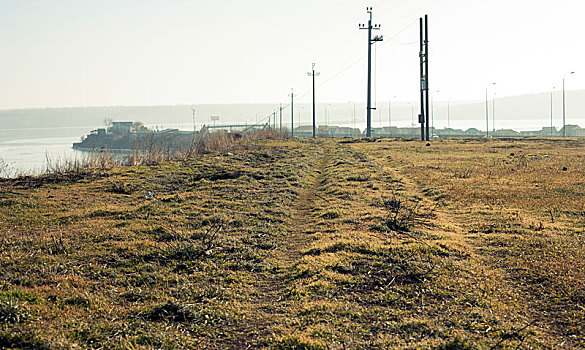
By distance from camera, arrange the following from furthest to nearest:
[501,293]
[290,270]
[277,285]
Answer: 1. [290,270]
2. [277,285]
3. [501,293]

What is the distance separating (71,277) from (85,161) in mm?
17608

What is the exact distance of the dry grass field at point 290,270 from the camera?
18.3 feet

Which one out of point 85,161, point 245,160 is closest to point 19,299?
point 85,161

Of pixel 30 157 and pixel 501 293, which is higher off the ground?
pixel 30 157

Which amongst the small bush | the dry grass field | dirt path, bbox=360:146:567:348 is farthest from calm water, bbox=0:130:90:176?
dirt path, bbox=360:146:567:348

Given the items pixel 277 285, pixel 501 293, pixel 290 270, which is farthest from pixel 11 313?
pixel 501 293

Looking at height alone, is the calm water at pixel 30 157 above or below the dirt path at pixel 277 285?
above

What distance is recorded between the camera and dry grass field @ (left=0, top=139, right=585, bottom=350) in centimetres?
558

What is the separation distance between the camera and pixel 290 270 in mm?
8188

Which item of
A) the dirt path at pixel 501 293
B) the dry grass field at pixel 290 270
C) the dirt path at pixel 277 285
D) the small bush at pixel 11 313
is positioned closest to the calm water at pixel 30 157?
the dry grass field at pixel 290 270

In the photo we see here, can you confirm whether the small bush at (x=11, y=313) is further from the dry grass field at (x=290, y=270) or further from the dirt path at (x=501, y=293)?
the dirt path at (x=501, y=293)

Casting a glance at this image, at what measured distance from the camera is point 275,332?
5758 mm

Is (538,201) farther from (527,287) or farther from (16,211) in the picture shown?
(16,211)

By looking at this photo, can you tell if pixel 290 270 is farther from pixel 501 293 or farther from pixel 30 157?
pixel 30 157
